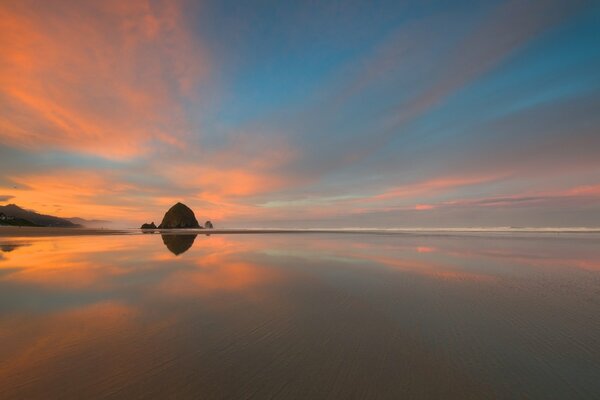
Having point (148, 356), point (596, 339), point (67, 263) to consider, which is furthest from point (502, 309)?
point (67, 263)

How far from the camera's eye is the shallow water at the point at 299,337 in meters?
3.04

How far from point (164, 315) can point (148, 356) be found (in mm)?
1894

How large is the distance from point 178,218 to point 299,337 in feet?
334

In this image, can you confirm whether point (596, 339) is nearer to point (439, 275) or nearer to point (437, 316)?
point (437, 316)

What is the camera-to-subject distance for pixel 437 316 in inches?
216

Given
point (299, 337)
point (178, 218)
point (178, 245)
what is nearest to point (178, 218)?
point (178, 218)

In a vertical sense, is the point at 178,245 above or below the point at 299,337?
above

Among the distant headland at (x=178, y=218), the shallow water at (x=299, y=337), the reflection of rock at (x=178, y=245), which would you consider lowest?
the shallow water at (x=299, y=337)

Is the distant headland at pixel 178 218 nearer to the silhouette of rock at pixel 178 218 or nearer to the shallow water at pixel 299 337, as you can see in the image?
the silhouette of rock at pixel 178 218

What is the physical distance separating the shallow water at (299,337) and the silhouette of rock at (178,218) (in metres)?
93.0

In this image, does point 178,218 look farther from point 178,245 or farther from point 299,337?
point 299,337

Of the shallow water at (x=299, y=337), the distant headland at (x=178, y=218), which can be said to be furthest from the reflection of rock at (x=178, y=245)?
the distant headland at (x=178, y=218)

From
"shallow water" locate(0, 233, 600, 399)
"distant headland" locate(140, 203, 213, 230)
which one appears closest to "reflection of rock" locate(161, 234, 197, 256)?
"shallow water" locate(0, 233, 600, 399)

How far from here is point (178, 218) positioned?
313 feet
